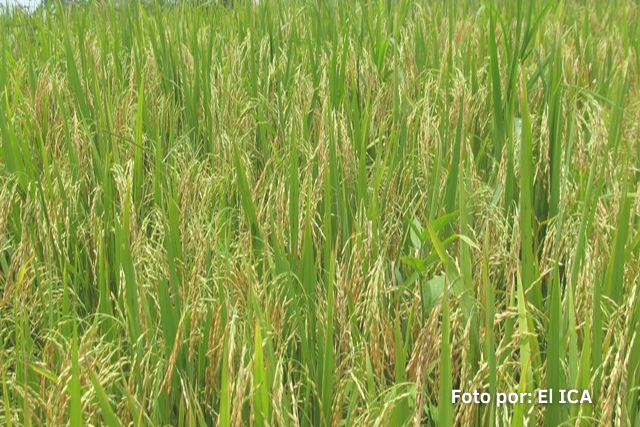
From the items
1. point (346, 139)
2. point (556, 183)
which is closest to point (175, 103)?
point (346, 139)

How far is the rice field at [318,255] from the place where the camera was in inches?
30.0

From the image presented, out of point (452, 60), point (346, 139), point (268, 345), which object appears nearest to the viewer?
point (268, 345)

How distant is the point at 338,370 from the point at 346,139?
52 centimetres

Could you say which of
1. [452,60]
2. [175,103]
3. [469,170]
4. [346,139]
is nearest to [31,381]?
[346,139]

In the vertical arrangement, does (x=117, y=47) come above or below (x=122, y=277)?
above

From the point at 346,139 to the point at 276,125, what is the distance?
1.32 ft

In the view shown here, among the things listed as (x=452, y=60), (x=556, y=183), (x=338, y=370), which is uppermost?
(x=452, y=60)

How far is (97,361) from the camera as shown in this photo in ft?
2.76

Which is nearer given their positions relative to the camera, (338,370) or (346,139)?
(338,370)

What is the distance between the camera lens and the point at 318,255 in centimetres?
98

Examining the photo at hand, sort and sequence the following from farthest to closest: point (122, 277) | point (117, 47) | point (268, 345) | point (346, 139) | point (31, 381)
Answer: point (117, 47)
point (346, 139)
point (122, 277)
point (31, 381)
point (268, 345)

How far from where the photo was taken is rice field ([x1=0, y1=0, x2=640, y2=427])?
2.50ft

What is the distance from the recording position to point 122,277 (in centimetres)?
100

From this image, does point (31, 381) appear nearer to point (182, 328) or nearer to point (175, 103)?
point (182, 328)
